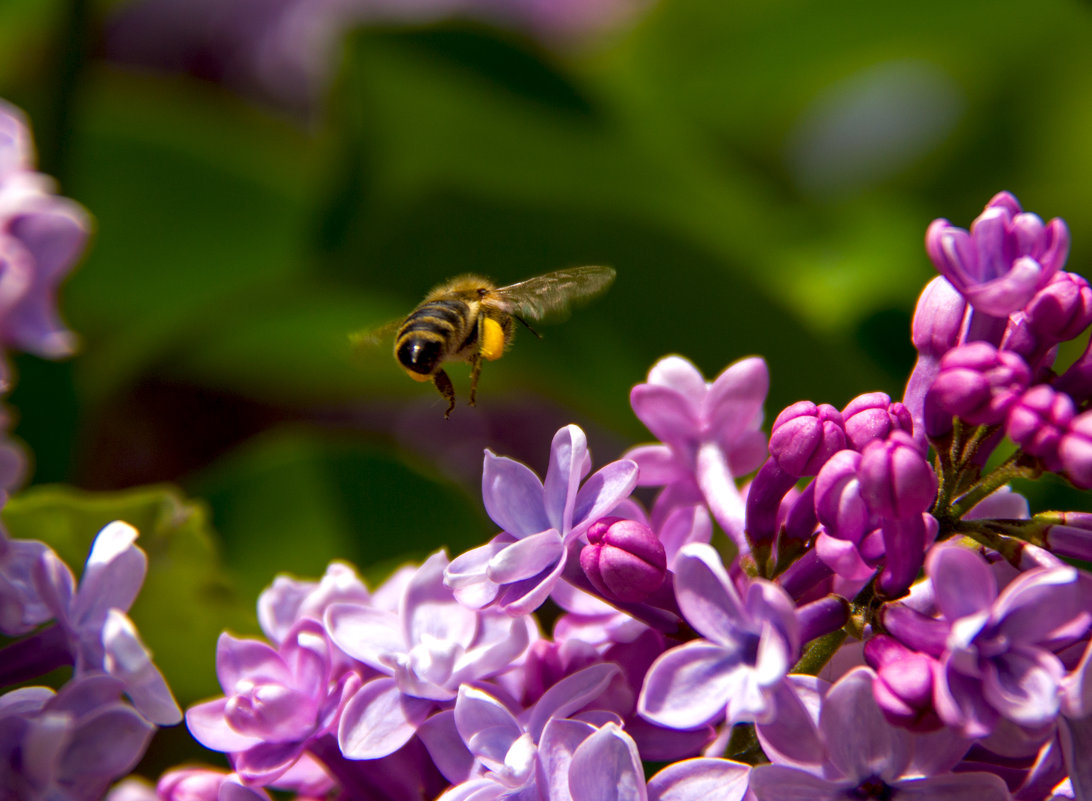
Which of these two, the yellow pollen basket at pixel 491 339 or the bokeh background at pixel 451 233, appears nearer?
the yellow pollen basket at pixel 491 339

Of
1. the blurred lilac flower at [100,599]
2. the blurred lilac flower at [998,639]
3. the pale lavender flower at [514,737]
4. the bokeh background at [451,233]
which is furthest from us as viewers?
the bokeh background at [451,233]

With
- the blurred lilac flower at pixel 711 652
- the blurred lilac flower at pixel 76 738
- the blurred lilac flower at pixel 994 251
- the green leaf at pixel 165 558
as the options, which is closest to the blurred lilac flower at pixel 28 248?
the green leaf at pixel 165 558

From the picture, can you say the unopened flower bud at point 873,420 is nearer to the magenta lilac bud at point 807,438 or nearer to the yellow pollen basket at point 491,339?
the magenta lilac bud at point 807,438

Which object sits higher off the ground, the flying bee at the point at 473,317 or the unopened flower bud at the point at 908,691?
the unopened flower bud at the point at 908,691

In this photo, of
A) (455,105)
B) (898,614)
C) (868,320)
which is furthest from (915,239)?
(898,614)

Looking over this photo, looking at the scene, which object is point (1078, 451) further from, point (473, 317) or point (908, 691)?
point (473, 317)
